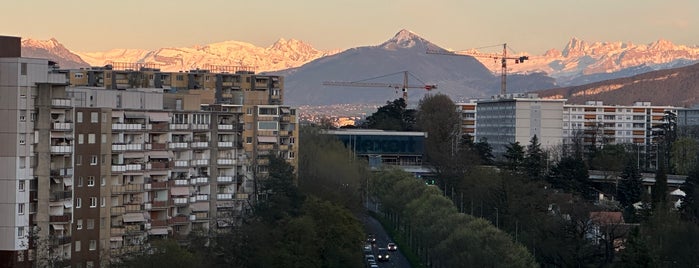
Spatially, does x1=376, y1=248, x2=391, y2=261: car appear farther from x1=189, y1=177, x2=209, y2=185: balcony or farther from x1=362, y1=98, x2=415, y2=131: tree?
x1=362, y1=98, x2=415, y2=131: tree

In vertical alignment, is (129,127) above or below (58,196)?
above

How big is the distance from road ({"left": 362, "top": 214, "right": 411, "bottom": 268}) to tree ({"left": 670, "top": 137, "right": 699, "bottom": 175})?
89.5ft

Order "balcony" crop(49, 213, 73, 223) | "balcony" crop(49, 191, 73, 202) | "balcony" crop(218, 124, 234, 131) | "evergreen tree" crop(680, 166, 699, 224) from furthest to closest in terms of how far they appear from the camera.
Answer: "evergreen tree" crop(680, 166, 699, 224)
"balcony" crop(218, 124, 234, 131)
"balcony" crop(49, 191, 73, 202)
"balcony" crop(49, 213, 73, 223)

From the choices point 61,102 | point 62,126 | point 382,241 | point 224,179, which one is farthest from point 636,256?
point 382,241

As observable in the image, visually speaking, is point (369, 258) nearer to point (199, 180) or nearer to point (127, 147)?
point (199, 180)

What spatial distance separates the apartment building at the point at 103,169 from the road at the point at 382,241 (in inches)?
244

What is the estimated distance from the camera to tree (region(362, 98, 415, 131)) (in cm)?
12038

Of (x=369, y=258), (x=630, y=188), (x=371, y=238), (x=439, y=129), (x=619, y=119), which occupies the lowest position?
(x=369, y=258)

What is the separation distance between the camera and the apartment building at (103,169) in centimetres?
3822

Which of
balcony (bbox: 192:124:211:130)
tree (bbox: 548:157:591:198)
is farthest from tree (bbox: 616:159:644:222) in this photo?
balcony (bbox: 192:124:211:130)

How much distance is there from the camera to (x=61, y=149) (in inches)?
1554

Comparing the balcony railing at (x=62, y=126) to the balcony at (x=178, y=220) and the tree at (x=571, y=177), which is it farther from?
the tree at (x=571, y=177)

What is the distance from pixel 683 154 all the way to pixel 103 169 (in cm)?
6438

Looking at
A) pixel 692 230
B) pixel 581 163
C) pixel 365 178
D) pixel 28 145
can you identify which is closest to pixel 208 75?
pixel 365 178
